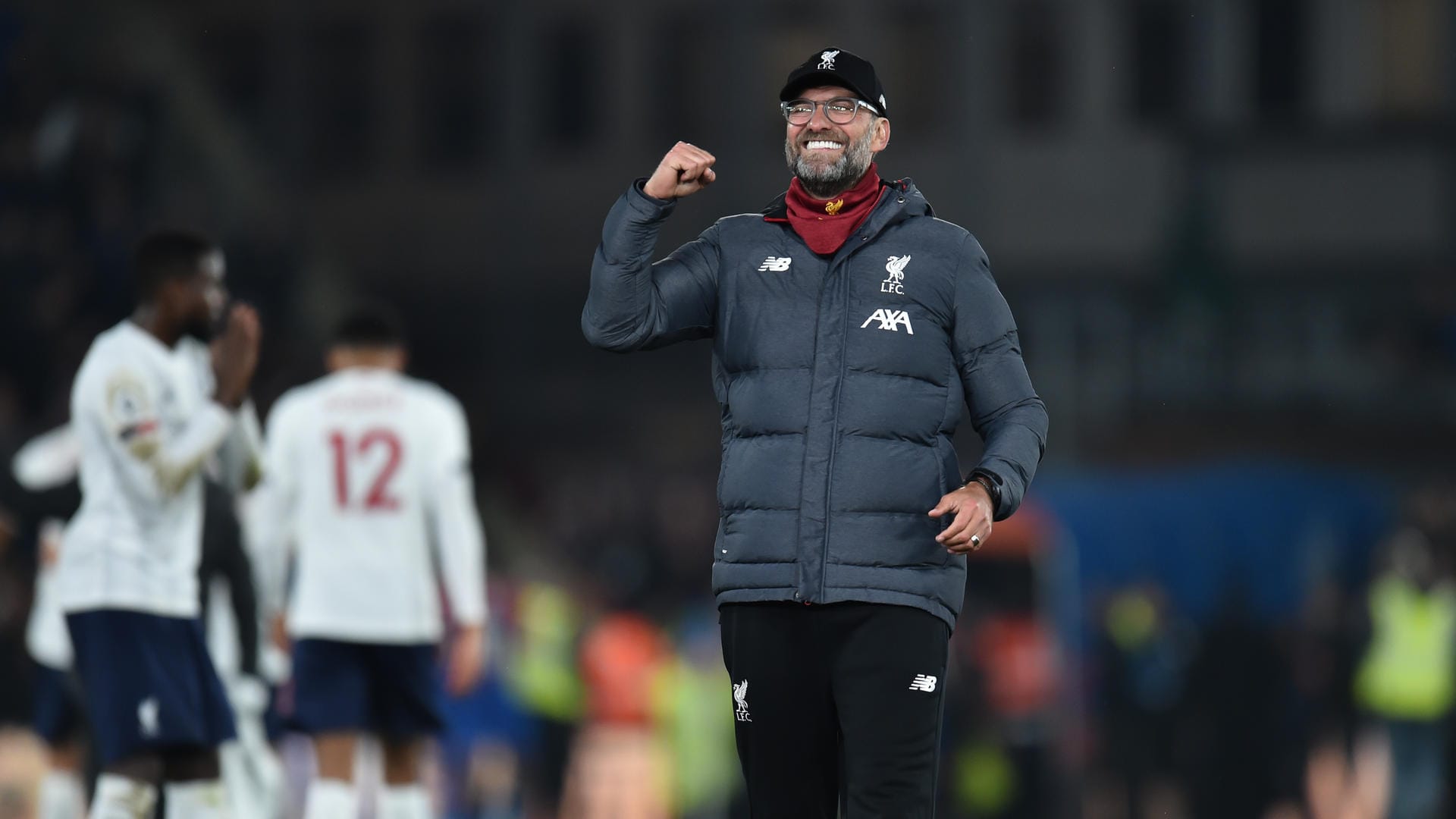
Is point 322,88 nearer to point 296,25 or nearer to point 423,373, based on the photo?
point 296,25

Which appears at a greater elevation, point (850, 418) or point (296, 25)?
point (296, 25)

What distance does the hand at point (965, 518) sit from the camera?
561cm

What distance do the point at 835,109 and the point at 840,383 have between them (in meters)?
0.66

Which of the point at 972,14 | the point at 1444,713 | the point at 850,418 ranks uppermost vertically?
the point at 972,14

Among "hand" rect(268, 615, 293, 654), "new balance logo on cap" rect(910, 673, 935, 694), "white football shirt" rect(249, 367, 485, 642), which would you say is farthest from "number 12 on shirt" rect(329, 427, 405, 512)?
"new balance logo on cap" rect(910, 673, 935, 694)

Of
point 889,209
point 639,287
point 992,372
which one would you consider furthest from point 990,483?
point 639,287

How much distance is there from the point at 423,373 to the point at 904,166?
8.03 m

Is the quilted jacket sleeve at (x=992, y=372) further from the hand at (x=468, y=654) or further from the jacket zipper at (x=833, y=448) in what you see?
the hand at (x=468, y=654)

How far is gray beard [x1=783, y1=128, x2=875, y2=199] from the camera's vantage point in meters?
→ 6.01

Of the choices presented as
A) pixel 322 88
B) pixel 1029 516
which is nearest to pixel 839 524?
pixel 1029 516

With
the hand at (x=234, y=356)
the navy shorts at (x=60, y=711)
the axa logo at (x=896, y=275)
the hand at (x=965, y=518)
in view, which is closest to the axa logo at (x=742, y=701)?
the hand at (x=965, y=518)

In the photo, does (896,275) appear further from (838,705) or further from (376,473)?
(376,473)

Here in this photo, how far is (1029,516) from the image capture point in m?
22.2

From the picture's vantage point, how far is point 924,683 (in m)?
5.92
